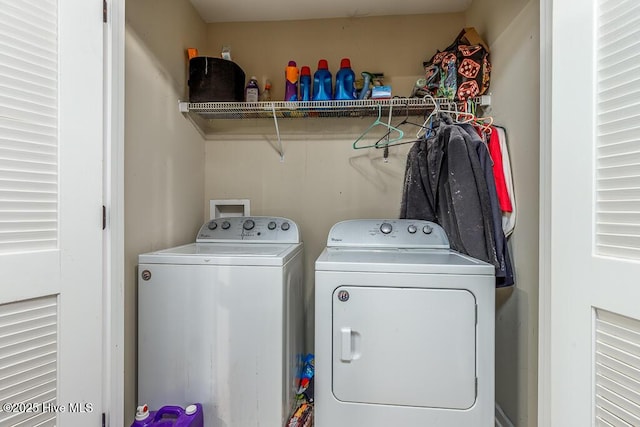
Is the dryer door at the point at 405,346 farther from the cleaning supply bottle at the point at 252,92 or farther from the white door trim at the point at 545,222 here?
the cleaning supply bottle at the point at 252,92

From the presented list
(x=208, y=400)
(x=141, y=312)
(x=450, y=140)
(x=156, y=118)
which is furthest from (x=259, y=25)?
(x=208, y=400)

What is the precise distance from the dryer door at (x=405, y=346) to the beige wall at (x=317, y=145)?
3.03 ft

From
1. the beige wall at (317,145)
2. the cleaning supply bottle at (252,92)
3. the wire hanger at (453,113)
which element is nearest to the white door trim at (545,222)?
the wire hanger at (453,113)

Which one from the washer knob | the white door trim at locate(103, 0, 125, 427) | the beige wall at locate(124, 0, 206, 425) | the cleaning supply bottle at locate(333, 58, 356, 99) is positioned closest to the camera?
the white door trim at locate(103, 0, 125, 427)

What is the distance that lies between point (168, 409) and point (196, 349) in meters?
0.27

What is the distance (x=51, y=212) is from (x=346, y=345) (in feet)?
3.81

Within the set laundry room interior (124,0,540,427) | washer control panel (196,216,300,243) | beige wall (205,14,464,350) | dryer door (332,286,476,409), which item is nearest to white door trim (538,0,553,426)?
dryer door (332,286,476,409)

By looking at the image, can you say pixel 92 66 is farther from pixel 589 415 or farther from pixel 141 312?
pixel 589 415

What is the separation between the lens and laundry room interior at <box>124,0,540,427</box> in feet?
4.45

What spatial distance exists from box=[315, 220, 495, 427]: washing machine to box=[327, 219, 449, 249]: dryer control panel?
453 millimetres

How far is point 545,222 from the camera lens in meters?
0.93

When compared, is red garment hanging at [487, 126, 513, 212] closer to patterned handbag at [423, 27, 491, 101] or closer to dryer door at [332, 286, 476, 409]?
patterned handbag at [423, 27, 491, 101]

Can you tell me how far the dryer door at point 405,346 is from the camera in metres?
1.09

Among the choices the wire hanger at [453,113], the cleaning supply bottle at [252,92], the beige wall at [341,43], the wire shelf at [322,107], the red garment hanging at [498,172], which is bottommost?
the red garment hanging at [498,172]
